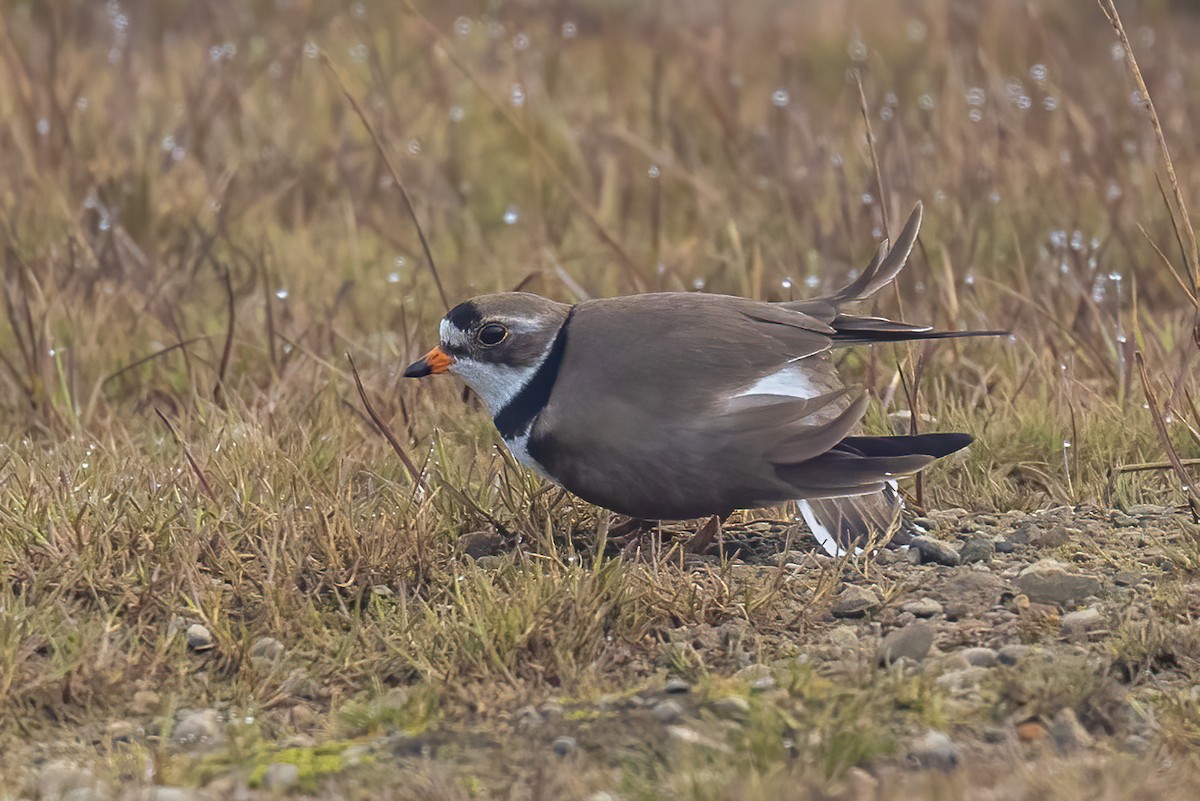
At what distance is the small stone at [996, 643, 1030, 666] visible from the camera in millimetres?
3125

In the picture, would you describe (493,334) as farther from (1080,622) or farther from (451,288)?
(451,288)

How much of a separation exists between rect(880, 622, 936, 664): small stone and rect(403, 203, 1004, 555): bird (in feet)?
1.06

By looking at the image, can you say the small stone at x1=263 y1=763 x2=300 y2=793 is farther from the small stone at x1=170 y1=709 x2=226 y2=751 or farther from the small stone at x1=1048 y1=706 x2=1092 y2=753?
the small stone at x1=1048 y1=706 x2=1092 y2=753

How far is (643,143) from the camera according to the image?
20.5 ft

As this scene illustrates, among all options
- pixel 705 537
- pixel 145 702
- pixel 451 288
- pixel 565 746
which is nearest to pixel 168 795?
pixel 145 702

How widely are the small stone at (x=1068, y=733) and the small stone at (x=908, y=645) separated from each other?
0.31 m

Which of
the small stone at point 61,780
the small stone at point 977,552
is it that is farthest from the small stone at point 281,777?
the small stone at point 977,552

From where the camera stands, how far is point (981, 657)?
315cm

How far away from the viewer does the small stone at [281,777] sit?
2.81 metres

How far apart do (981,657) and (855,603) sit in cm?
32

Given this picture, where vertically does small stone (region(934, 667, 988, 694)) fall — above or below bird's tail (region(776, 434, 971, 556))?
below

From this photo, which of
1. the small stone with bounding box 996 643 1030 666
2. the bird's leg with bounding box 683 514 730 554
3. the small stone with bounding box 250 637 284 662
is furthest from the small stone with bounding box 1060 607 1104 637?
the small stone with bounding box 250 637 284 662

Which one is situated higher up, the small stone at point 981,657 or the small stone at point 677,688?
the small stone at point 981,657

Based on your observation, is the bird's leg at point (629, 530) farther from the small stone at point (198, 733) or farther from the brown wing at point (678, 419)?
the small stone at point (198, 733)
